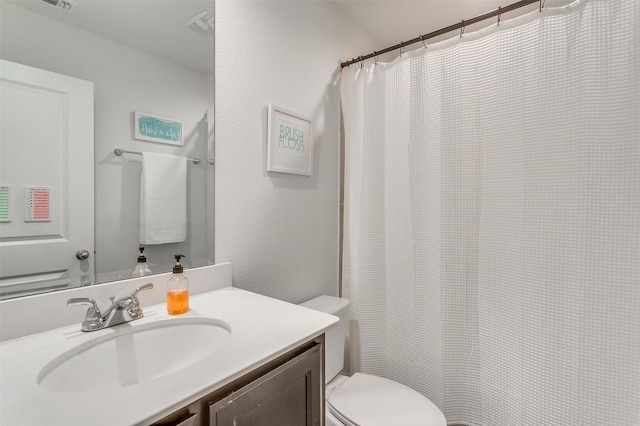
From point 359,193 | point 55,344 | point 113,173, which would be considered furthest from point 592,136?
point 55,344

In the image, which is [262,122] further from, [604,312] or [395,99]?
[604,312]

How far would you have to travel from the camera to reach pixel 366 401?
119 cm

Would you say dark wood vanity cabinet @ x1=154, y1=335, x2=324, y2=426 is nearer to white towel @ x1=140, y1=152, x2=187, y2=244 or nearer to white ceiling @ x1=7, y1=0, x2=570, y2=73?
white towel @ x1=140, y1=152, x2=187, y2=244

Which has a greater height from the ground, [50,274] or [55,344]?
[50,274]

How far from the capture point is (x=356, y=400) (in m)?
1.20

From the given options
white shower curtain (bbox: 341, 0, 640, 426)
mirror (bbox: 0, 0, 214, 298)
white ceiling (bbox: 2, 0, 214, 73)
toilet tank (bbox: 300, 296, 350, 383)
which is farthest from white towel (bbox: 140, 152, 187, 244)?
white shower curtain (bbox: 341, 0, 640, 426)

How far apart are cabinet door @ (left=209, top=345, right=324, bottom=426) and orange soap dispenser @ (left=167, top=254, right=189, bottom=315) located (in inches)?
15.1

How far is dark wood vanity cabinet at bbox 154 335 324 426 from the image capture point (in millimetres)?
547

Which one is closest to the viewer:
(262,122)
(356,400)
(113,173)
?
(113,173)

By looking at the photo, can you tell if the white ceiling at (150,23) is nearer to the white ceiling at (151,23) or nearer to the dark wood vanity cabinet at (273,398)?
the white ceiling at (151,23)

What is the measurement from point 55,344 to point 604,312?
1.70 m

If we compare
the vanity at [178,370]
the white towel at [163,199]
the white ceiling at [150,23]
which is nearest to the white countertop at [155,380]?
the vanity at [178,370]

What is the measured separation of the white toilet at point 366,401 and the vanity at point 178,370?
28 cm

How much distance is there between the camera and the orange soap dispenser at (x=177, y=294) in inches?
34.2
